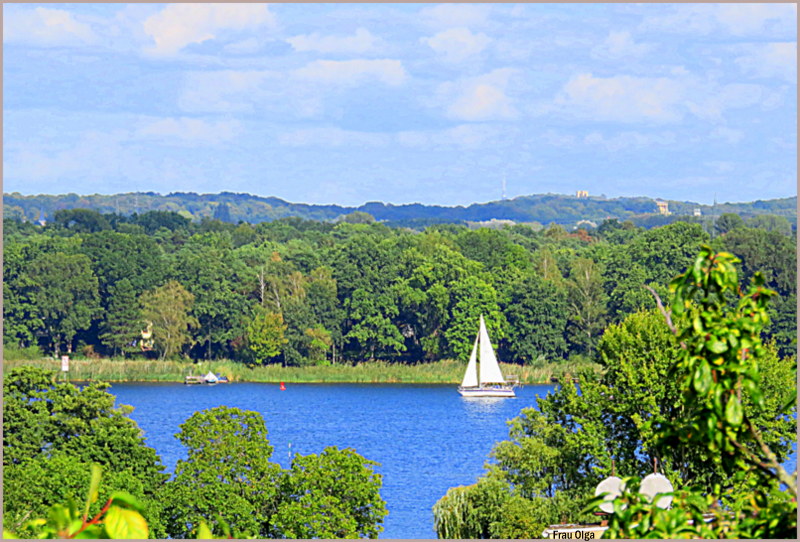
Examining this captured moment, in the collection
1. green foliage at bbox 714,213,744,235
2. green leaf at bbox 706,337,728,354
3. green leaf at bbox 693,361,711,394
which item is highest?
green foliage at bbox 714,213,744,235

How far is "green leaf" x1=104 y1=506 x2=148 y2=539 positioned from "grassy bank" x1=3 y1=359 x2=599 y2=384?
186ft

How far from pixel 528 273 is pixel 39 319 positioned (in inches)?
1109

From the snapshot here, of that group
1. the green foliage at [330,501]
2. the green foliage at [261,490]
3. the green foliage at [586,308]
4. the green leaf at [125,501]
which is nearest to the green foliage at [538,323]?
the green foliage at [586,308]

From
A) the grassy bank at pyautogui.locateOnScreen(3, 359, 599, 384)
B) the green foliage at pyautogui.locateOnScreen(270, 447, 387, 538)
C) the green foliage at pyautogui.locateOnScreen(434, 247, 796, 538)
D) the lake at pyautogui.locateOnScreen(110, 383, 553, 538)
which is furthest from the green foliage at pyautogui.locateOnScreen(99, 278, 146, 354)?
the green foliage at pyautogui.locateOnScreen(270, 447, 387, 538)

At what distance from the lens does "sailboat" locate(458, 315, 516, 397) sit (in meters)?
55.5

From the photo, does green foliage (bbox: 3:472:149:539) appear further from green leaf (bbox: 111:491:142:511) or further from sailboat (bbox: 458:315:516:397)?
sailboat (bbox: 458:315:516:397)

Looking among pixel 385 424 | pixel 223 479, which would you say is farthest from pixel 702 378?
pixel 385 424

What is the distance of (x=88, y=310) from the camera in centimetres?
6550

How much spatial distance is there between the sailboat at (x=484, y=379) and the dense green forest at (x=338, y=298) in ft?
20.4

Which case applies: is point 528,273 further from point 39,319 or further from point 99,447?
point 99,447

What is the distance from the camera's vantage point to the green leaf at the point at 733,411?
458 cm

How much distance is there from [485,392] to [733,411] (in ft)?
168

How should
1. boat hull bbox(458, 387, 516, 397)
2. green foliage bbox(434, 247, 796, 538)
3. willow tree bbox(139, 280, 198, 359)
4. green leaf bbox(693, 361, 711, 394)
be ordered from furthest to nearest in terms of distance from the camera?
willow tree bbox(139, 280, 198, 359), boat hull bbox(458, 387, 516, 397), green foliage bbox(434, 247, 796, 538), green leaf bbox(693, 361, 711, 394)

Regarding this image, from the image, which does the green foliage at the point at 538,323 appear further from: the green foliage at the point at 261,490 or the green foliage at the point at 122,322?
the green foliage at the point at 261,490
